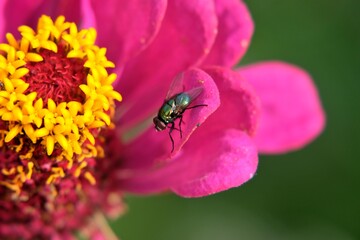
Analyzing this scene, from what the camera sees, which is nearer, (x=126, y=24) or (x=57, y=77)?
(x=57, y=77)

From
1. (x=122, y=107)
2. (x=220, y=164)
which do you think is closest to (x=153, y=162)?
(x=122, y=107)

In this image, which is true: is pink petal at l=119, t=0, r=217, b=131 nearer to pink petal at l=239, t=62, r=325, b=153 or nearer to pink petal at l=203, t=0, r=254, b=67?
pink petal at l=203, t=0, r=254, b=67

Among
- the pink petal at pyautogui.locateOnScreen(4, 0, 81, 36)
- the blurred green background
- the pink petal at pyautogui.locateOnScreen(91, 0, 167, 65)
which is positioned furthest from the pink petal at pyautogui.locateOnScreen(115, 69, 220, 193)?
the blurred green background

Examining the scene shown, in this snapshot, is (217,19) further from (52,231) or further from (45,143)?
(52,231)

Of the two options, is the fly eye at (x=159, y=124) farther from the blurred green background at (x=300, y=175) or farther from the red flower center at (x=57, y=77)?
the blurred green background at (x=300, y=175)

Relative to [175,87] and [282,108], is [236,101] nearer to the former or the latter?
[175,87]
